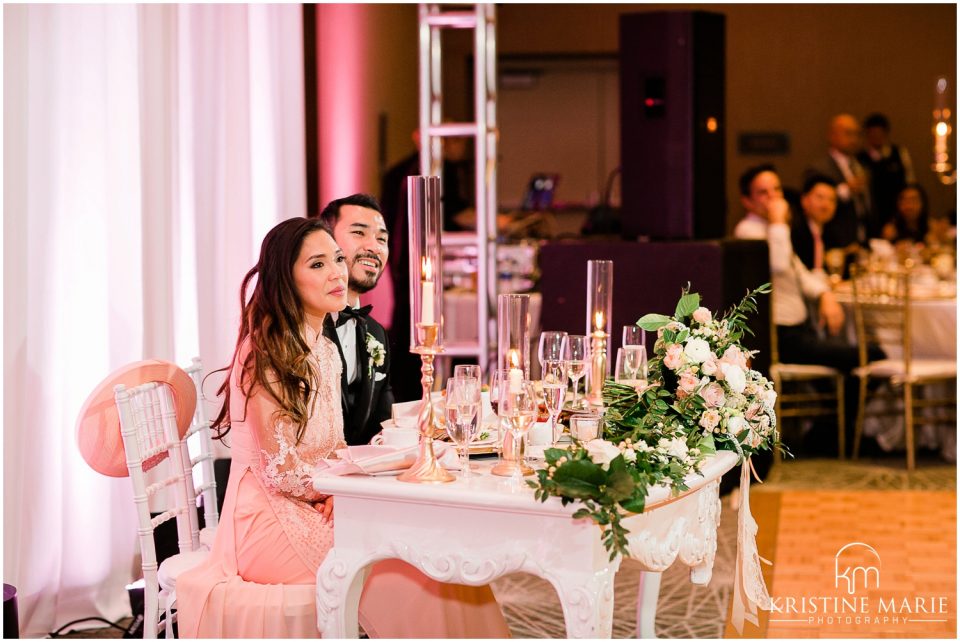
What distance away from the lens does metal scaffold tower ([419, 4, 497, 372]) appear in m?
5.48

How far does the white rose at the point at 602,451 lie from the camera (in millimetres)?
2235

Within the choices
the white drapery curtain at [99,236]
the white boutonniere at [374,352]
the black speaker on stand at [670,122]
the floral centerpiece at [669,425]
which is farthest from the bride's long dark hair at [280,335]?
the black speaker on stand at [670,122]

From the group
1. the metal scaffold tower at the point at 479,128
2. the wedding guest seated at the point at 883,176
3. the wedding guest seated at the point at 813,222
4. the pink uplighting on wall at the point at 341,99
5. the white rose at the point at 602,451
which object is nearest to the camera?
the white rose at the point at 602,451

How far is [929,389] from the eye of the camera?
21.1 feet

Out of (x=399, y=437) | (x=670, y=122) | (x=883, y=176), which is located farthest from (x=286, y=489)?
(x=883, y=176)

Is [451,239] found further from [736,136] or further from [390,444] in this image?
[736,136]

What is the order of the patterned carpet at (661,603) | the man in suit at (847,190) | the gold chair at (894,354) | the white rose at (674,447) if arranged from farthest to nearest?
the man in suit at (847,190)
the gold chair at (894,354)
the patterned carpet at (661,603)
the white rose at (674,447)

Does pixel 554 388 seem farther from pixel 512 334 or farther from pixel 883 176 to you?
pixel 883 176

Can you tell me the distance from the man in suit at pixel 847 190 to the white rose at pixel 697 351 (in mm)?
5269

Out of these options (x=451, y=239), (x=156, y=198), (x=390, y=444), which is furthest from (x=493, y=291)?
(x=390, y=444)

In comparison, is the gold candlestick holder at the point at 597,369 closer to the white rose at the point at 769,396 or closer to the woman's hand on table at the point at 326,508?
the white rose at the point at 769,396

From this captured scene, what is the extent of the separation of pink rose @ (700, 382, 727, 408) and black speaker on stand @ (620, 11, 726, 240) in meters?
2.72

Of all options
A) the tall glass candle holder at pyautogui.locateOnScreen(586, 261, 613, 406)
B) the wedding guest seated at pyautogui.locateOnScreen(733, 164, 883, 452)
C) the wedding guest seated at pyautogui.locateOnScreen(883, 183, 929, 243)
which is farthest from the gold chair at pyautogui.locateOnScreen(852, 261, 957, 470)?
the tall glass candle holder at pyautogui.locateOnScreen(586, 261, 613, 406)

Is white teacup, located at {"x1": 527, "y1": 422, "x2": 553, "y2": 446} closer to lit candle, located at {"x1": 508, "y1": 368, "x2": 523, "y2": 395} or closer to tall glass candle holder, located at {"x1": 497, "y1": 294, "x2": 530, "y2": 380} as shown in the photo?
tall glass candle holder, located at {"x1": 497, "y1": 294, "x2": 530, "y2": 380}
